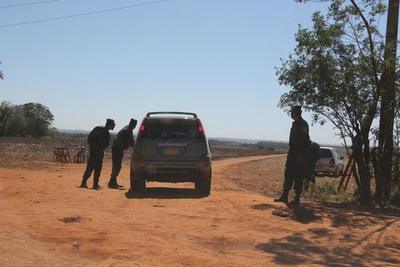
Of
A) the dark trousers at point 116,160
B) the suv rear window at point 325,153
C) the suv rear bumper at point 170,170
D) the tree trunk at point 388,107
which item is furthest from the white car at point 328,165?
the suv rear bumper at point 170,170

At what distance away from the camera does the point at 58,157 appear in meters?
35.2

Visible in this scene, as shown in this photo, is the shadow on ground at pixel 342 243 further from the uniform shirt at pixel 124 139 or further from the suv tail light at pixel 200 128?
the uniform shirt at pixel 124 139

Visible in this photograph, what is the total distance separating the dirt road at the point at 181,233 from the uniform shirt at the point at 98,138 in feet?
9.66

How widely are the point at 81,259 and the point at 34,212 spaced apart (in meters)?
3.08

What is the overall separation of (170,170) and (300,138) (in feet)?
10.9

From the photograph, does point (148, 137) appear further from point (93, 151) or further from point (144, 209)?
point (144, 209)

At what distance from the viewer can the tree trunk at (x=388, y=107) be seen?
13648 mm

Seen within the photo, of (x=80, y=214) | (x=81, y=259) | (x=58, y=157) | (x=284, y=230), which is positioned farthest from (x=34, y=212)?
(x=58, y=157)

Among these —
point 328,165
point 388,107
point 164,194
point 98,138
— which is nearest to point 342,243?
point 164,194

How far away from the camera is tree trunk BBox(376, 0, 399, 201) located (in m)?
13.6

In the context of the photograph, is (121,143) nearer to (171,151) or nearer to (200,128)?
(171,151)

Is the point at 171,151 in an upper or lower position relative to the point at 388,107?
lower

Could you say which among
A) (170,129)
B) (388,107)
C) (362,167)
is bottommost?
(362,167)

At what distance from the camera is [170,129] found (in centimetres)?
1424
